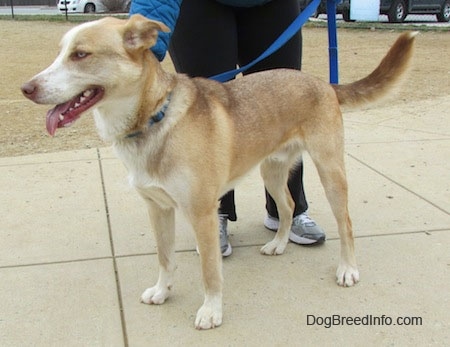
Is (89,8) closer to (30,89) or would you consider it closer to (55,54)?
(55,54)

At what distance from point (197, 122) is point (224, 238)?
1161 mm

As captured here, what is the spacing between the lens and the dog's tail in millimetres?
3598

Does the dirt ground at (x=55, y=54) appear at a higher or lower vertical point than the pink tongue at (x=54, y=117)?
lower

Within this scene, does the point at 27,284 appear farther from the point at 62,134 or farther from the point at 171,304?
the point at 62,134

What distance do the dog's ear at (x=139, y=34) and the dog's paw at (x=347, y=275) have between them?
1756mm

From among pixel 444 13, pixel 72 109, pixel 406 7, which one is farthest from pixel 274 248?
pixel 444 13

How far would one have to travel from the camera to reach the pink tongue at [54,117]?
2549mm

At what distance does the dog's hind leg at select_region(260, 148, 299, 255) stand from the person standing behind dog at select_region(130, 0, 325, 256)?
0.16m

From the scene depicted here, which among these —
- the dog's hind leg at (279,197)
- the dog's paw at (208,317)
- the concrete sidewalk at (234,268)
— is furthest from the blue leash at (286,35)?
the dog's paw at (208,317)

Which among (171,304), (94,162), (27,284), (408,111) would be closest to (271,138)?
(171,304)

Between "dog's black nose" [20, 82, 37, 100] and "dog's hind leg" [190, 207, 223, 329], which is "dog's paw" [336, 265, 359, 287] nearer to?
"dog's hind leg" [190, 207, 223, 329]

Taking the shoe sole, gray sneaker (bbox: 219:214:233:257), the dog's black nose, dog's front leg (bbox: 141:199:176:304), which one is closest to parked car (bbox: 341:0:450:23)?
the shoe sole

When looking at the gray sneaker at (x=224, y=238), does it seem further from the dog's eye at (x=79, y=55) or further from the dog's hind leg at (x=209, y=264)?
the dog's eye at (x=79, y=55)

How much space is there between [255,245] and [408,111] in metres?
4.36
